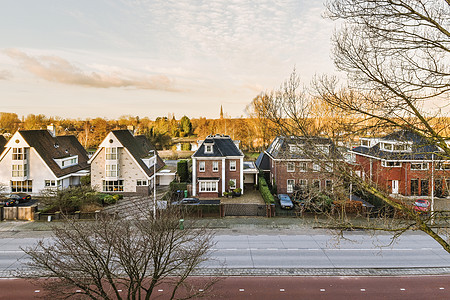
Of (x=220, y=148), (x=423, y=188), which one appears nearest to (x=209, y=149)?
(x=220, y=148)

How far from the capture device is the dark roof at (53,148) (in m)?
35.7

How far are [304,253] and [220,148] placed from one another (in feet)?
61.9

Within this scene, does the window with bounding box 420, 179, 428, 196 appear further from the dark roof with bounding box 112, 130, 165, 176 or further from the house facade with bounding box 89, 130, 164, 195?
the dark roof with bounding box 112, 130, 165, 176

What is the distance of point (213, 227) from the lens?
2541 cm

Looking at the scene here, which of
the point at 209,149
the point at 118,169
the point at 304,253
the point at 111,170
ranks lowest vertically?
the point at 304,253

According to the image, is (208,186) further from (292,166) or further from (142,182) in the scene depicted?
(292,166)

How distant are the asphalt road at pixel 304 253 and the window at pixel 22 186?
14613 millimetres

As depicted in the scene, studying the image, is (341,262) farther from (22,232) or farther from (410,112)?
(22,232)

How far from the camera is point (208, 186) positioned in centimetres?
3481

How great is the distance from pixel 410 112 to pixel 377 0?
2.78m

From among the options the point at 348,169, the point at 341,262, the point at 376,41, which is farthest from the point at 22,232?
the point at 376,41

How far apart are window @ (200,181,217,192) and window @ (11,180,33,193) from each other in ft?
68.4

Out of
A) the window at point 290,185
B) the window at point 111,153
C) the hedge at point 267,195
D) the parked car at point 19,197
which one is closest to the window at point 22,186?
the parked car at point 19,197

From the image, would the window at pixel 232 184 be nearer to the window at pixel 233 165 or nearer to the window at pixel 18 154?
the window at pixel 233 165
